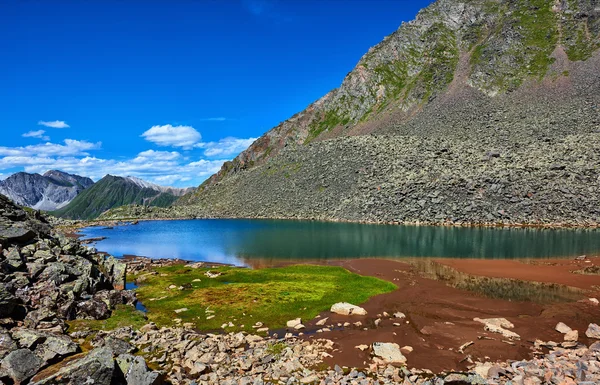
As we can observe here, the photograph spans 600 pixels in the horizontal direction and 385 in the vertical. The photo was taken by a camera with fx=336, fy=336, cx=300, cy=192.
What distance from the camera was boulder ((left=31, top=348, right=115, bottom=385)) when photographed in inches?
543

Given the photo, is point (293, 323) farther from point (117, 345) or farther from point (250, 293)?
point (117, 345)

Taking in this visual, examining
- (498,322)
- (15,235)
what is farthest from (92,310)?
(498,322)

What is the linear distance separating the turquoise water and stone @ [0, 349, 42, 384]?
38.1m

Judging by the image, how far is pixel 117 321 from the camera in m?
25.3

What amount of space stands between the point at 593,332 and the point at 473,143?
372 ft

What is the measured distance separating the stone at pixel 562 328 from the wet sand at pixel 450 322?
0.47m

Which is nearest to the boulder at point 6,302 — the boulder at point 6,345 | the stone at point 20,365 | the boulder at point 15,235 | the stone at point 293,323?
the boulder at point 6,345

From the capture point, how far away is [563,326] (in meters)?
22.8

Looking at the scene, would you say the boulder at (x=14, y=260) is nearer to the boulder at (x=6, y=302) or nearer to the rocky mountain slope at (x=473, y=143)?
the boulder at (x=6, y=302)

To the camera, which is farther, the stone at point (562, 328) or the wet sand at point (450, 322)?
the stone at point (562, 328)

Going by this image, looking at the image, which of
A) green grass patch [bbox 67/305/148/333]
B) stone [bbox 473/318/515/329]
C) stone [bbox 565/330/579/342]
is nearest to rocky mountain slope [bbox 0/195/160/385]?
green grass patch [bbox 67/305/148/333]

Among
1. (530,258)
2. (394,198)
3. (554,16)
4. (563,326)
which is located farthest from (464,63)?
(563,326)

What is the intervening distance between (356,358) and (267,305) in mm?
12563

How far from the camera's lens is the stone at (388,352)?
62.6ft
